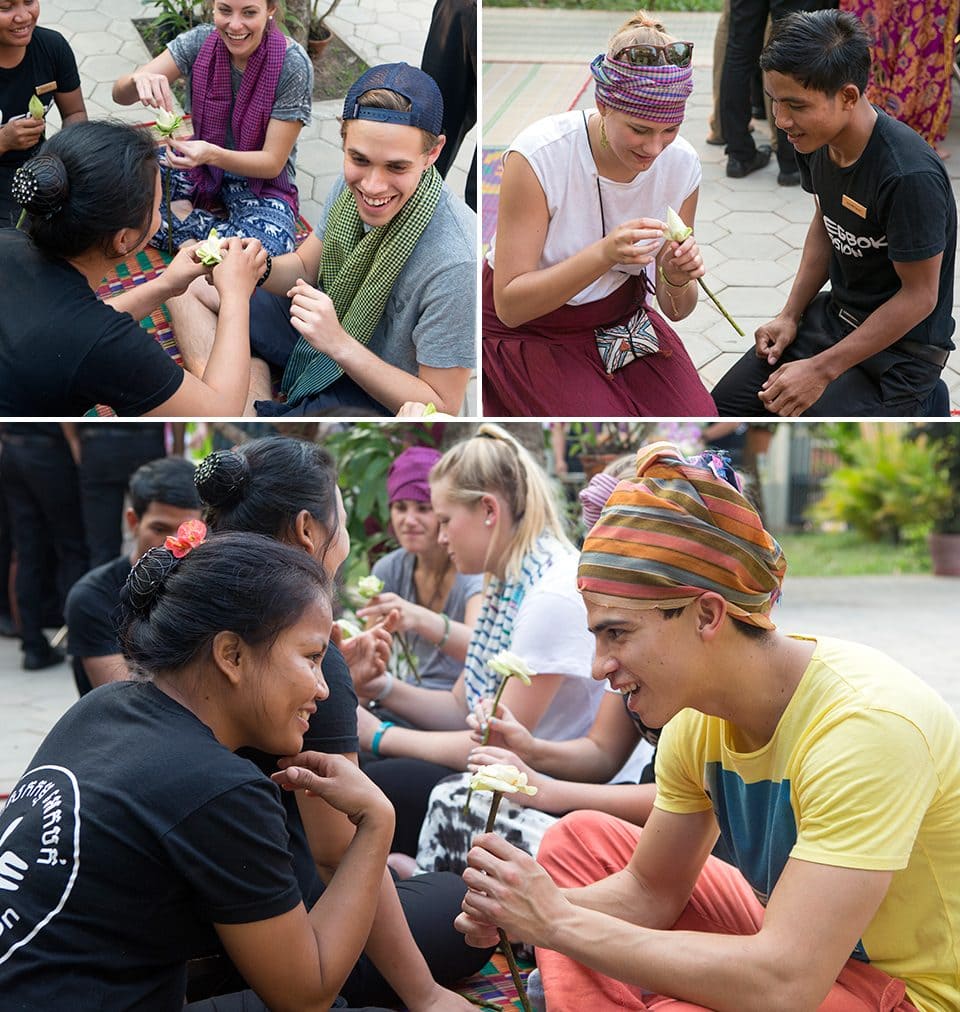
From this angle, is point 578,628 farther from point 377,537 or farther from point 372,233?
point 377,537

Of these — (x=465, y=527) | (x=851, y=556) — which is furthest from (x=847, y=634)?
(x=465, y=527)

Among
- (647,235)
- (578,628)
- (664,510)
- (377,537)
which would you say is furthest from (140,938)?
(377,537)

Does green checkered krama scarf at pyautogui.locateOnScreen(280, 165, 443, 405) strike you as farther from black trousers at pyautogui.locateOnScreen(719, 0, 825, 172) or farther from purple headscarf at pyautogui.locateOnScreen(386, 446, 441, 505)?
black trousers at pyautogui.locateOnScreen(719, 0, 825, 172)

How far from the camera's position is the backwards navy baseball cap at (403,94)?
2.89 meters

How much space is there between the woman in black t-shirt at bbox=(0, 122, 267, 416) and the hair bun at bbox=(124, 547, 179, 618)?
897 millimetres

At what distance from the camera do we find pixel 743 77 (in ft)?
16.4

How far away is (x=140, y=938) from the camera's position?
5.39 ft

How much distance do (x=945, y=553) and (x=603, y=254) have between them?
283 inches

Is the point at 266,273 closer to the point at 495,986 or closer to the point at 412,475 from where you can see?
the point at 412,475

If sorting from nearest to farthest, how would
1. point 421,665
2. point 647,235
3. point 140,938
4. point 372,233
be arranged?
point 140,938 → point 647,235 → point 372,233 → point 421,665

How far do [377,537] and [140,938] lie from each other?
9.67 feet

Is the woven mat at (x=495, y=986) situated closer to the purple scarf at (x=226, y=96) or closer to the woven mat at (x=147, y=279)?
the woven mat at (x=147, y=279)

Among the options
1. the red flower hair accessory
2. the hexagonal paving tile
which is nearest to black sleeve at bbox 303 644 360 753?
the red flower hair accessory

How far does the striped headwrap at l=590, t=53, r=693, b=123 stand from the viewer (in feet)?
9.04
